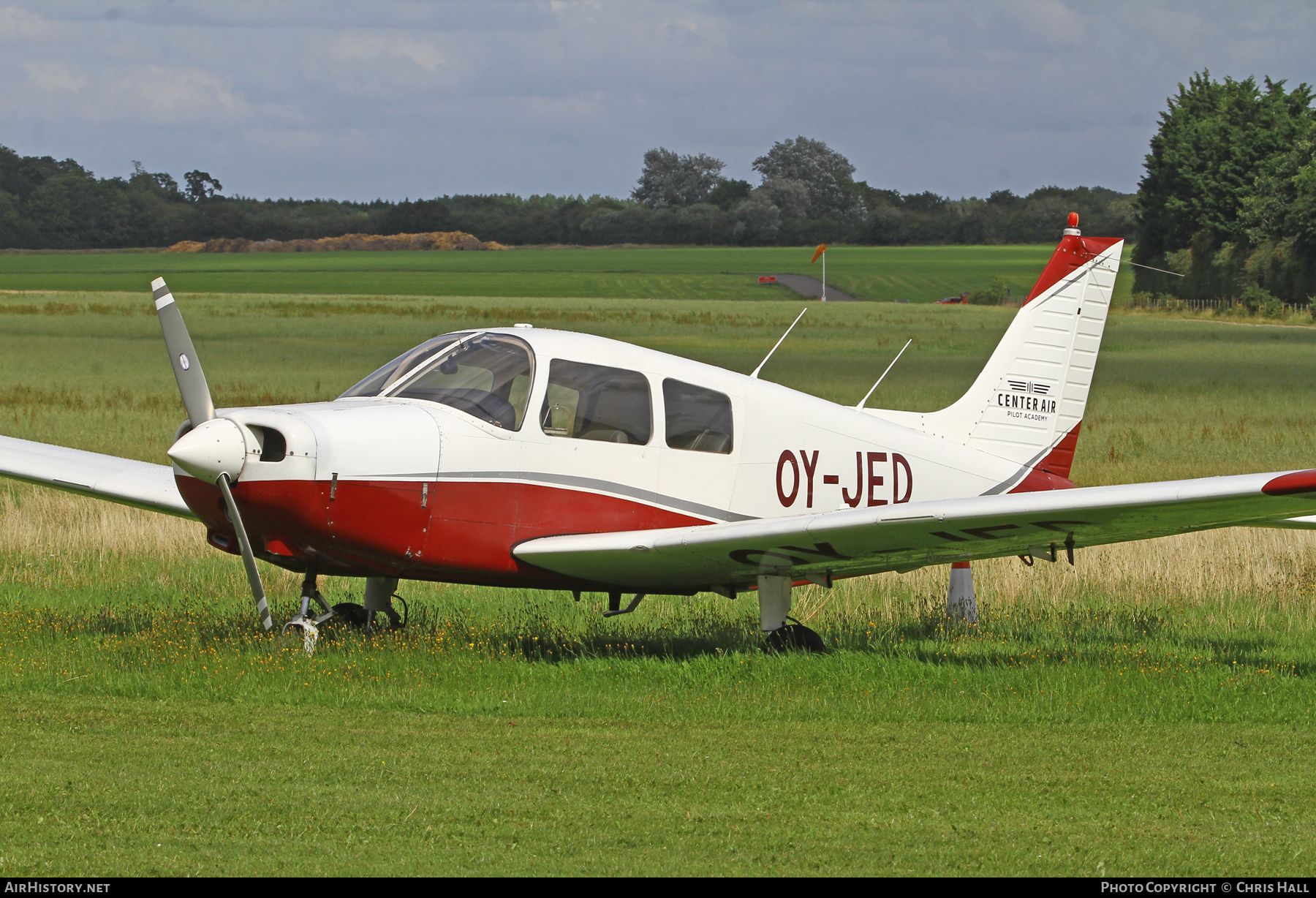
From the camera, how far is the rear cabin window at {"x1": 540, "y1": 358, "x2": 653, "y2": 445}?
9266 millimetres

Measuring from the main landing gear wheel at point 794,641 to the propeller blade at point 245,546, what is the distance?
330 centimetres

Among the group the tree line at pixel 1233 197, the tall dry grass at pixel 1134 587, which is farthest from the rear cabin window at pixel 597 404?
the tree line at pixel 1233 197

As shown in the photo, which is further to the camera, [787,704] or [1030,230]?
[1030,230]

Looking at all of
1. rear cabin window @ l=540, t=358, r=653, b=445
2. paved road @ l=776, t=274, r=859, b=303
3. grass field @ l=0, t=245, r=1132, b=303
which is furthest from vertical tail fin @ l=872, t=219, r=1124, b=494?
paved road @ l=776, t=274, r=859, b=303

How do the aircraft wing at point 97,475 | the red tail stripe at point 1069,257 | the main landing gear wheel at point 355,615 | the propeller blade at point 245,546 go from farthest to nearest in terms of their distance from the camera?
the red tail stripe at point 1069,257 → the aircraft wing at point 97,475 → the main landing gear wheel at point 355,615 → the propeller blade at point 245,546

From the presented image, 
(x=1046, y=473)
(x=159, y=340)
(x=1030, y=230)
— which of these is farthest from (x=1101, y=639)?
(x=1030, y=230)

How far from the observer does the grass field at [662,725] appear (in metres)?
5.46

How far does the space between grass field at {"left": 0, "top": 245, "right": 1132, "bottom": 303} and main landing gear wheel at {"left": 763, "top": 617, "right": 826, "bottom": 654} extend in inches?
3533

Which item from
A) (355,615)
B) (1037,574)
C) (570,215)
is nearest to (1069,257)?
(1037,574)

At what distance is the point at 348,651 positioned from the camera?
908 cm

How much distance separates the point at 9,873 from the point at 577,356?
5.16 meters

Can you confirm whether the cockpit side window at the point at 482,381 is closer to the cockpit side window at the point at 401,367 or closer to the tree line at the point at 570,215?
the cockpit side window at the point at 401,367

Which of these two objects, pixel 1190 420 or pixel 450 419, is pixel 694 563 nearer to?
pixel 450 419

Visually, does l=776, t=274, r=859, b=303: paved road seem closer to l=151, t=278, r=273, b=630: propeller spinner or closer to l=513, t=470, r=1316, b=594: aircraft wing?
l=513, t=470, r=1316, b=594: aircraft wing
